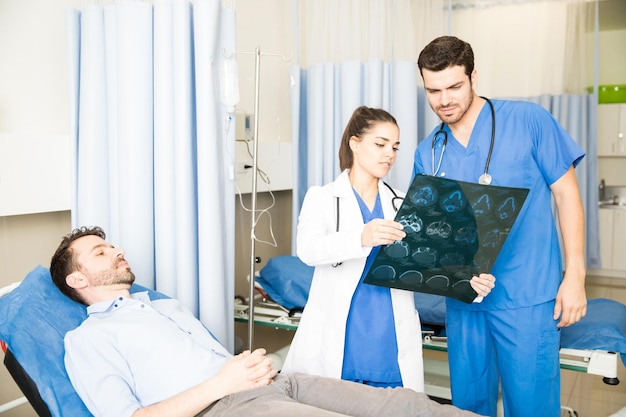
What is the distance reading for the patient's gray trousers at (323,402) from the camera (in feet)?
4.80

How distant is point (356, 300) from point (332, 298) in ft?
0.25

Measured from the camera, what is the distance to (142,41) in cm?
206

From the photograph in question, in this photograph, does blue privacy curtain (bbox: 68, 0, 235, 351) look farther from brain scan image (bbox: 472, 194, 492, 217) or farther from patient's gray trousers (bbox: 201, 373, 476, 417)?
brain scan image (bbox: 472, 194, 492, 217)

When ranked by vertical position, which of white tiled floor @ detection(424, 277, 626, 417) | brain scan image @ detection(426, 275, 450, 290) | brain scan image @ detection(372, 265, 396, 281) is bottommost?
white tiled floor @ detection(424, 277, 626, 417)

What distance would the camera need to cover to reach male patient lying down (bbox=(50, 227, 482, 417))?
4.88ft

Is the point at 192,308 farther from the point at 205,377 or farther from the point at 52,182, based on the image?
the point at 52,182

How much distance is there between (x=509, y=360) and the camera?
5.78ft

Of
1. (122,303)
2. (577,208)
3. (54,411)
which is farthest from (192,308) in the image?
(577,208)

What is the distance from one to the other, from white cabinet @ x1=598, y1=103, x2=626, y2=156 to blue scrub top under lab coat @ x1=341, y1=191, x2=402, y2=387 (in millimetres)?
5208

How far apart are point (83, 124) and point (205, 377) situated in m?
1.12

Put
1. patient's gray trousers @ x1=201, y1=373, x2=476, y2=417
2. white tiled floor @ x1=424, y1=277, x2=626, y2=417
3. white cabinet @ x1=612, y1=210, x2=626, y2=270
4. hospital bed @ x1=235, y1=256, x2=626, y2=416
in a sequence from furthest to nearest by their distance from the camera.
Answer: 1. white cabinet @ x1=612, y1=210, x2=626, y2=270
2. white tiled floor @ x1=424, y1=277, x2=626, y2=417
3. hospital bed @ x1=235, y1=256, x2=626, y2=416
4. patient's gray trousers @ x1=201, y1=373, x2=476, y2=417

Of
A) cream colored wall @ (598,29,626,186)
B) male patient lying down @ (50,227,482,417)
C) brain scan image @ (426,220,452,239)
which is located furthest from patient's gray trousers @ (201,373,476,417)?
cream colored wall @ (598,29,626,186)

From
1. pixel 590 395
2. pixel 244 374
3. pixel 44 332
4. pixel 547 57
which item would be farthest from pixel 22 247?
pixel 547 57

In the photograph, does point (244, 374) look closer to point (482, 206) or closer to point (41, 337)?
point (41, 337)
